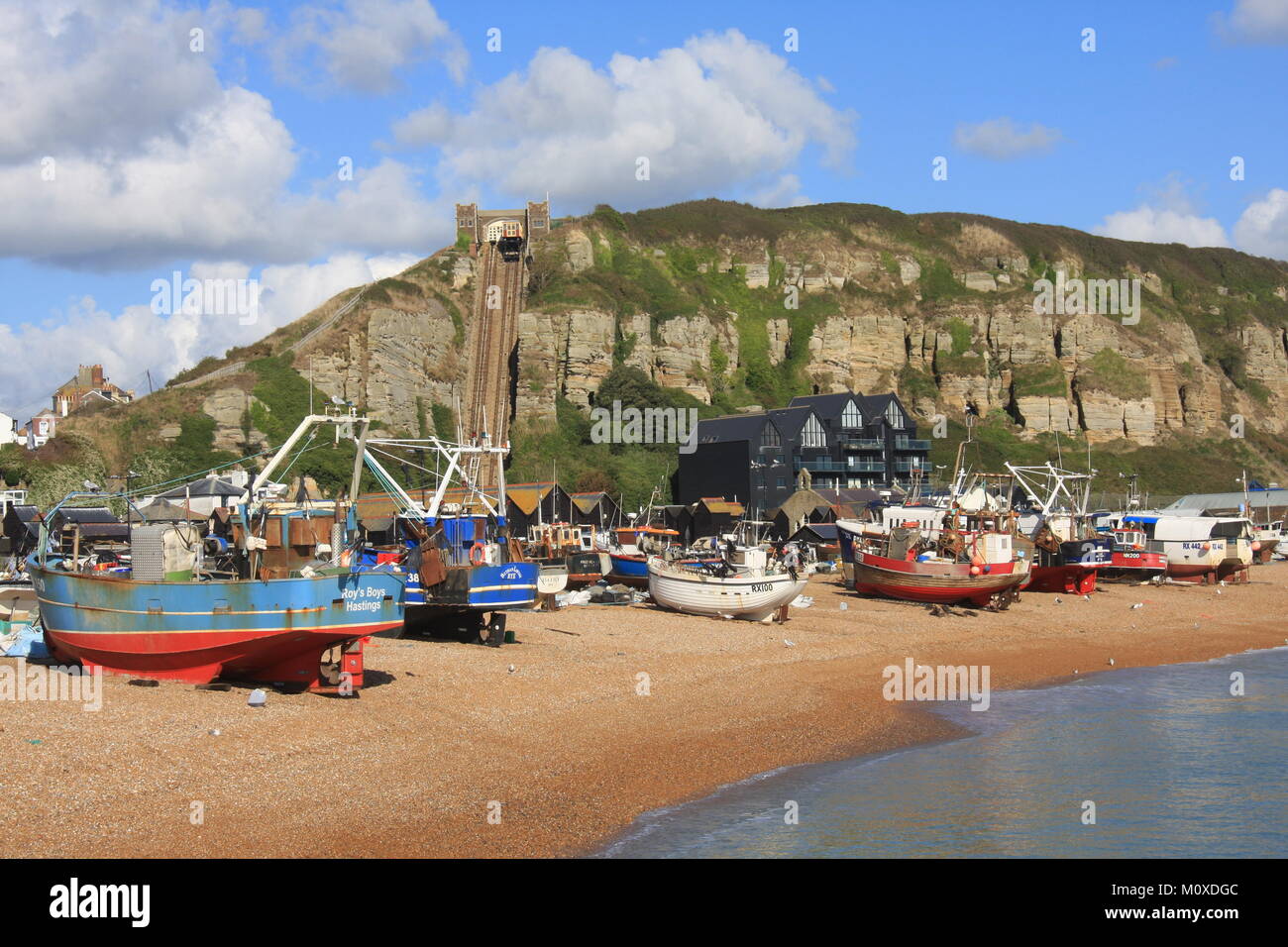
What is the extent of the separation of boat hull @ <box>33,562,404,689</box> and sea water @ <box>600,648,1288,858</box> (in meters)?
7.87

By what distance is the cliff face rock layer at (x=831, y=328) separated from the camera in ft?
286

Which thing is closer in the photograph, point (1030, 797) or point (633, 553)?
point (1030, 797)

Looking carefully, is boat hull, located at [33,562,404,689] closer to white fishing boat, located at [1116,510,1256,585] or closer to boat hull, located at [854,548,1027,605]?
boat hull, located at [854,548,1027,605]

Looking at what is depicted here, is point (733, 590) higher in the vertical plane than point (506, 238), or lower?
lower

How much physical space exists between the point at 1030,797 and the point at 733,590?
1933 cm

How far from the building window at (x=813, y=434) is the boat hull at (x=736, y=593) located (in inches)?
1830

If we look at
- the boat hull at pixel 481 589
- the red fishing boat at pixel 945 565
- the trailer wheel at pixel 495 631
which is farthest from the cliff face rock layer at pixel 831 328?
the trailer wheel at pixel 495 631

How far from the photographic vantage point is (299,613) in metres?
20.9

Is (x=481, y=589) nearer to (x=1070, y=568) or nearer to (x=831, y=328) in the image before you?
(x=1070, y=568)

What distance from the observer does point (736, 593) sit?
37.8 m

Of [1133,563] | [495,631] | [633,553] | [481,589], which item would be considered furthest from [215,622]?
[1133,563]

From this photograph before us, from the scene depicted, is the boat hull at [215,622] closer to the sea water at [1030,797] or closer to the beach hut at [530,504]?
the sea water at [1030,797]

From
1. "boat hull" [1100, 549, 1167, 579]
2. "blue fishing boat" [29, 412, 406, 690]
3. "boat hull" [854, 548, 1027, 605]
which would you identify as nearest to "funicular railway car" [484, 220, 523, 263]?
"boat hull" [1100, 549, 1167, 579]
